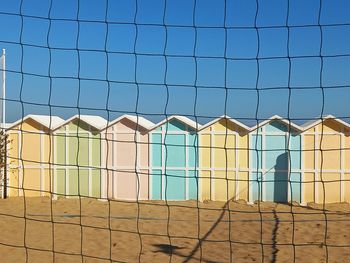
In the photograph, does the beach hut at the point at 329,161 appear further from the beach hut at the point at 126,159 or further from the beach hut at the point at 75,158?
the beach hut at the point at 75,158

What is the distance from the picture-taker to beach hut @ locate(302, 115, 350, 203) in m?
13.2

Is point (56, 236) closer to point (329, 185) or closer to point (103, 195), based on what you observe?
point (103, 195)

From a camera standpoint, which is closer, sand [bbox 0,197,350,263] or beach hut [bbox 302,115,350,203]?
sand [bbox 0,197,350,263]

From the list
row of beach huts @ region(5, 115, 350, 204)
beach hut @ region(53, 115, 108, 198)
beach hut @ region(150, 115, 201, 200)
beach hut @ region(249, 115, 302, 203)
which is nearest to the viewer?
beach hut @ region(249, 115, 302, 203)

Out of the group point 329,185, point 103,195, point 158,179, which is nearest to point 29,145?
point 103,195

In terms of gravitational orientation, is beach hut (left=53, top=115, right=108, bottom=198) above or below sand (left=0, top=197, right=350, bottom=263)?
above

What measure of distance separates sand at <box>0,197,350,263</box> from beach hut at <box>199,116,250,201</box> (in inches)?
20.7

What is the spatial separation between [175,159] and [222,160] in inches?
47.4

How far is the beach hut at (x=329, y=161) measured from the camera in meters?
13.2

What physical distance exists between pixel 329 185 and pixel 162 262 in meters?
7.95

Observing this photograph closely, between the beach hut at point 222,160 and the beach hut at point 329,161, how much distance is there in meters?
1.53

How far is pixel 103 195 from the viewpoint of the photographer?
1384 centimetres

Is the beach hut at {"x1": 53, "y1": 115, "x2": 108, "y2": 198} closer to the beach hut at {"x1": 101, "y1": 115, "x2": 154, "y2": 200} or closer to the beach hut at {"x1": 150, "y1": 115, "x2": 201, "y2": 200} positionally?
the beach hut at {"x1": 101, "y1": 115, "x2": 154, "y2": 200}

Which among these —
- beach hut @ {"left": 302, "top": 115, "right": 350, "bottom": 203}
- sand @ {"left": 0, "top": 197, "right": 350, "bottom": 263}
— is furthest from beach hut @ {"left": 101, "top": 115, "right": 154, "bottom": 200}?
beach hut @ {"left": 302, "top": 115, "right": 350, "bottom": 203}
